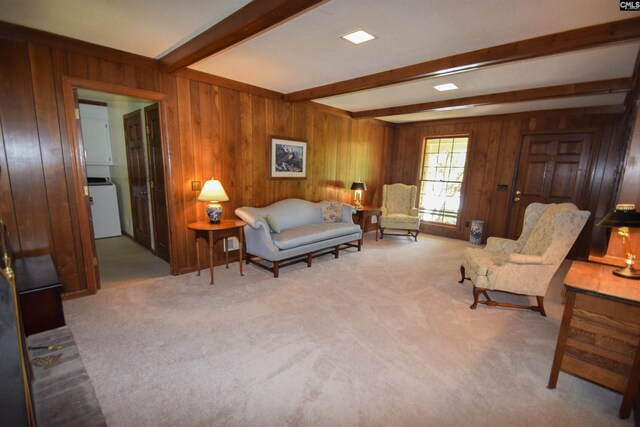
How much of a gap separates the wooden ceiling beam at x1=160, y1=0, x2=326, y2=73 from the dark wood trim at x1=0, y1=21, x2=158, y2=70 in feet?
1.34

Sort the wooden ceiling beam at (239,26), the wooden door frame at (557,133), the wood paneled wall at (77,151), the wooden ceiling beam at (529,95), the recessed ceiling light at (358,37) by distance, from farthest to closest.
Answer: the wooden door frame at (557,133) → the wooden ceiling beam at (529,95) → the wood paneled wall at (77,151) → the recessed ceiling light at (358,37) → the wooden ceiling beam at (239,26)

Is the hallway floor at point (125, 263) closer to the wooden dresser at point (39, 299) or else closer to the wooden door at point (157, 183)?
the wooden door at point (157, 183)

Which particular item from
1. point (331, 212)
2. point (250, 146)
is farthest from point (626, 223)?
point (250, 146)

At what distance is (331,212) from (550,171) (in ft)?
12.5

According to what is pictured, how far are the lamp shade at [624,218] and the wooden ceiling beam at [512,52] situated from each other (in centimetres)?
121

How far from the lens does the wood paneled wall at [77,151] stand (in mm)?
2432

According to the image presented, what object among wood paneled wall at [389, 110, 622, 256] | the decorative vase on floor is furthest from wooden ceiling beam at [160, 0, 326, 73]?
the decorative vase on floor

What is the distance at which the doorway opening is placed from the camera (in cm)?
370

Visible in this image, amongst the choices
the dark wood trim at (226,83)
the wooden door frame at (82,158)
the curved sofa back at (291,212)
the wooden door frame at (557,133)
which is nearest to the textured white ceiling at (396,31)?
the dark wood trim at (226,83)

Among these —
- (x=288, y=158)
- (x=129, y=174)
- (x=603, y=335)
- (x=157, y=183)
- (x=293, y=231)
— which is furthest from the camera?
(x=129, y=174)

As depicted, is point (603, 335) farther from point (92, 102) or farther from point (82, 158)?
point (92, 102)

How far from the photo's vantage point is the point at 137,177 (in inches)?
174

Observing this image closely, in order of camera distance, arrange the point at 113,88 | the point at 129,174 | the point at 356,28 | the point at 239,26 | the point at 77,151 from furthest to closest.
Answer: the point at 129,174
the point at 113,88
the point at 77,151
the point at 356,28
the point at 239,26

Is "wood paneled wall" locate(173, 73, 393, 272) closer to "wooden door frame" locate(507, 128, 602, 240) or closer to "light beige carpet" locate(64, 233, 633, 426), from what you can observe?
"light beige carpet" locate(64, 233, 633, 426)
